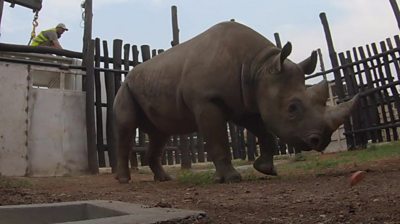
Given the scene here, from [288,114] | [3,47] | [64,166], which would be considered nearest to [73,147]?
[64,166]

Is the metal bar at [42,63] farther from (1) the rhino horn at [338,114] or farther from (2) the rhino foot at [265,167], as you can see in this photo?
(1) the rhino horn at [338,114]

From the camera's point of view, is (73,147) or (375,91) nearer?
(73,147)

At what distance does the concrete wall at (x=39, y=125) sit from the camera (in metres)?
6.90

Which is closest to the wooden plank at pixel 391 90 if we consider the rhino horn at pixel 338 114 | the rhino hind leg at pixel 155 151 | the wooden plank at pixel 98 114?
the rhino hind leg at pixel 155 151

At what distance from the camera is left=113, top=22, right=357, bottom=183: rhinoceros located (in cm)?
412

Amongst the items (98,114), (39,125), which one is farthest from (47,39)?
(39,125)

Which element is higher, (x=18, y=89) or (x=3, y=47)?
(x=3, y=47)

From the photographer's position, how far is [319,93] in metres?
Answer: 4.15

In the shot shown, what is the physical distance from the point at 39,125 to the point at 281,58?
4.43 metres

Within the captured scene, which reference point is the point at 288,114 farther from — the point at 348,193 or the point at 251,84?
the point at 348,193

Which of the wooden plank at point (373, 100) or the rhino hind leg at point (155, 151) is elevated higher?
the wooden plank at point (373, 100)

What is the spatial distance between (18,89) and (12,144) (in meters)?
0.85

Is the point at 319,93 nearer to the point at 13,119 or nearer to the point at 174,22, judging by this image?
the point at 13,119

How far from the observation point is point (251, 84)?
4.55 m
